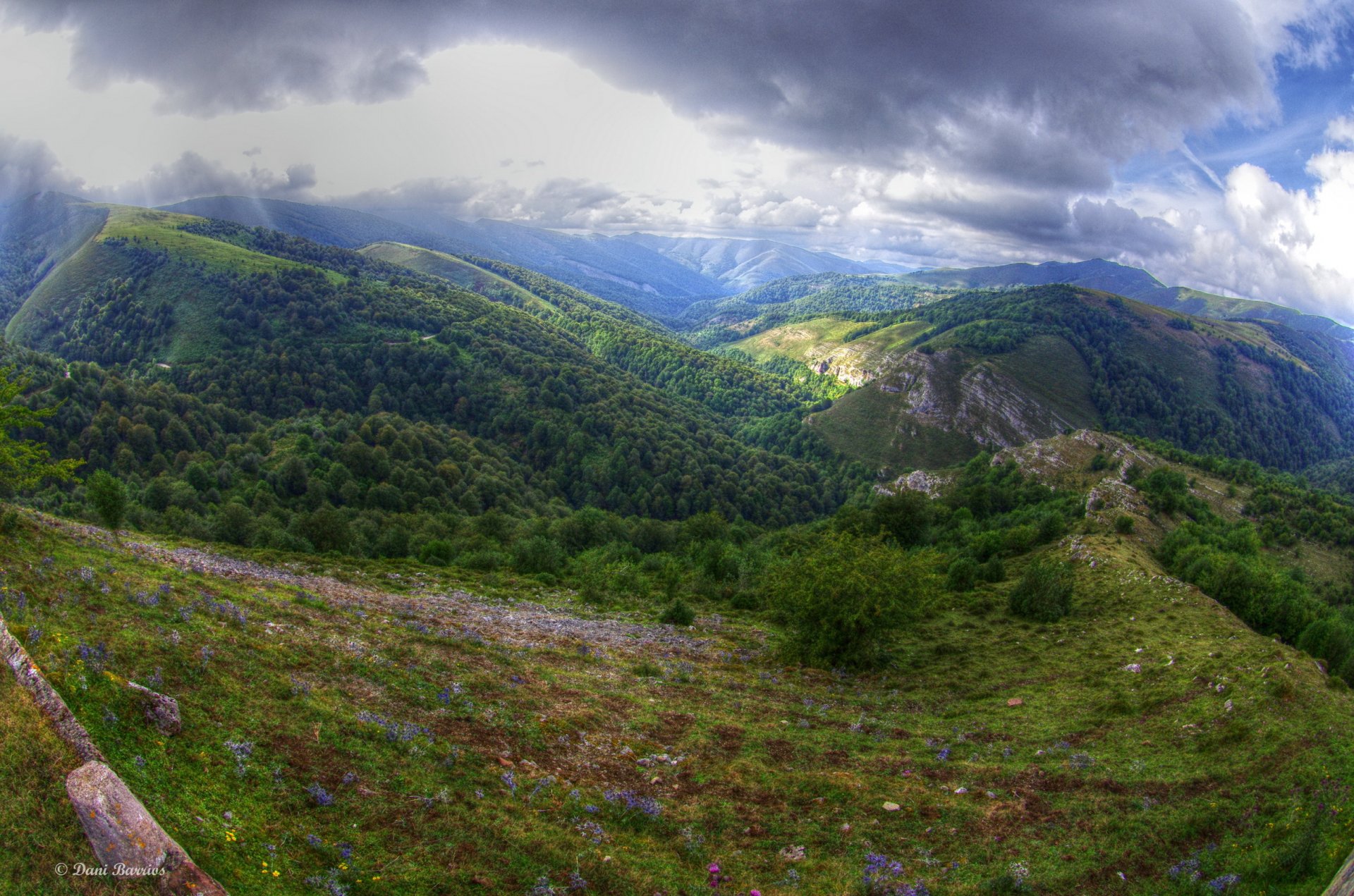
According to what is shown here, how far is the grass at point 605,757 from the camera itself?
12.4 m

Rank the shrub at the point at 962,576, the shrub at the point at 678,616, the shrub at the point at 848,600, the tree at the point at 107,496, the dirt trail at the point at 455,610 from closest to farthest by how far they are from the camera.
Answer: the dirt trail at the point at 455,610 < the tree at the point at 107,496 < the shrub at the point at 848,600 < the shrub at the point at 678,616 < the shrub at the point at 962,576

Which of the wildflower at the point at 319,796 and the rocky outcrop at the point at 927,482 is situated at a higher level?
the wildflower at the point at 319,796

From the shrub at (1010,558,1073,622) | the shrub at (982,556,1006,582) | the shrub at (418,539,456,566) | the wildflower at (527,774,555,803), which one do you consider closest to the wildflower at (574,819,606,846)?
the wildflower at (527,774,555,803)

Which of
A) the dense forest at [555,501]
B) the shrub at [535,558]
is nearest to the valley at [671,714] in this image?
the dense forest at [555,501]

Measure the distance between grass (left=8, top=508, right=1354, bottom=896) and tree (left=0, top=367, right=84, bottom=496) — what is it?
10.1ft

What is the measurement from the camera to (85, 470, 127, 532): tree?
33688mm

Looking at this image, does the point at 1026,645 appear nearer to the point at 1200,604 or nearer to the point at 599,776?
the point at 1200,604

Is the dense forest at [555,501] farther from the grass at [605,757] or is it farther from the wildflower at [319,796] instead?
the wildflower at [319,796]

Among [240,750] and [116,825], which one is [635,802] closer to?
[240,750]

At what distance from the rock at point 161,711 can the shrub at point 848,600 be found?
29.8 metres

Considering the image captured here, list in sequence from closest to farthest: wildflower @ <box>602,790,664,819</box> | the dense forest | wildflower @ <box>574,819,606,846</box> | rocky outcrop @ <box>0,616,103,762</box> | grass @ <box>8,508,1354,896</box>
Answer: rocky outcrop @ <box>0,616,103,762</box>, grass @ <box>8,508,1354,896</box>, wildflower @ <box>574,819,606,846</box>, wildflower @ <box>602,790,664,819</box>, the dense forest

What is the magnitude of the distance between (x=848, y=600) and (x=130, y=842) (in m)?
32.7

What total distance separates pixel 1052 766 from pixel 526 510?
113655 mm

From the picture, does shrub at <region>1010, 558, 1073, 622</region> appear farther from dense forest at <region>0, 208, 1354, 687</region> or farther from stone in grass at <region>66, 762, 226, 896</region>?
stone in grass at <region>66, 762, 226, 896</region>
